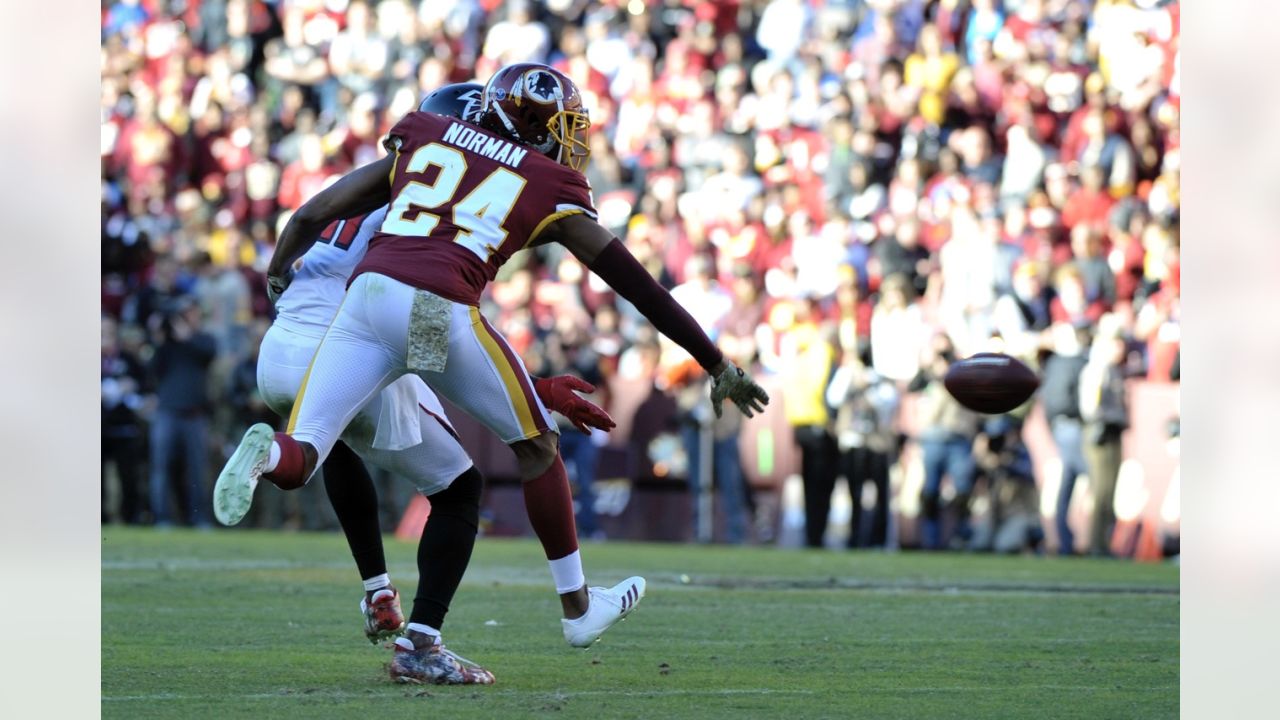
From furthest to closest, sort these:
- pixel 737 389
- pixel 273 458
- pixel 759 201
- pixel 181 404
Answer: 1. pixel 759 201
2. pixel 181 404
3. pixel 737 389
4. pixel 273 458

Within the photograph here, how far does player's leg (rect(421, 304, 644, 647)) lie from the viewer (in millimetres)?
6293

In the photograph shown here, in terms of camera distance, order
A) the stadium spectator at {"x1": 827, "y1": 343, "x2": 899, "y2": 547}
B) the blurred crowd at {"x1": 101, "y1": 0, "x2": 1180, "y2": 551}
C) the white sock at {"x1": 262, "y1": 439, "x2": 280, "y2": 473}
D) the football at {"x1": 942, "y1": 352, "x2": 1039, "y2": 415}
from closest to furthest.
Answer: the white sock at {"x1": 262, "y1": 439, "x2": 280, "y2": 473} → the football at {"x1": 942, "y1": 352, "x2": 1039, "y2": 415} → the stadium spectator at {"x1": 827, "y1": 343, "x2": 899, "y2": 547} → the blurred crowd at {"x1": 101, "y1": 0, "x2": 1180, "y2": 551}

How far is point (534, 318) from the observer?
664 inches

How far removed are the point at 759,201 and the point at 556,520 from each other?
11481 mm

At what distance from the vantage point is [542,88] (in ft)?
21.6

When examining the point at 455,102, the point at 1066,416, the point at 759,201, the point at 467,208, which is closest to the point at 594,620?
the point at 467,208

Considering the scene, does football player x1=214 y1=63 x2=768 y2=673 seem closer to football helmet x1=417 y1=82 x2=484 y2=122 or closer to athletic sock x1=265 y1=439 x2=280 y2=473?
athletic sock x1=265 y1=439 x2=280 y2=473

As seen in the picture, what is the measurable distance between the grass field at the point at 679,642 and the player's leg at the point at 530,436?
0.91ft

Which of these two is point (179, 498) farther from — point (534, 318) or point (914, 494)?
point (914, 494)

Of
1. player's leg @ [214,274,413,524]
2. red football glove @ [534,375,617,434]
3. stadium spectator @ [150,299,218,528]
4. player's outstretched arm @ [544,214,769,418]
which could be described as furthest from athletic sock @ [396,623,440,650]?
stadium spectator @ [150,299,218,528]

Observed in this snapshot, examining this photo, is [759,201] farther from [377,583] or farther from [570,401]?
[570,401]

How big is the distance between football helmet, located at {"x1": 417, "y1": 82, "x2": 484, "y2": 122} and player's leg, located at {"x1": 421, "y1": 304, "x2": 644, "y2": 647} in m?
0.88

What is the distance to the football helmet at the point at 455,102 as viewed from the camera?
686 cm
